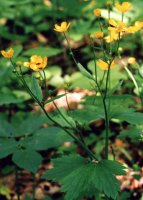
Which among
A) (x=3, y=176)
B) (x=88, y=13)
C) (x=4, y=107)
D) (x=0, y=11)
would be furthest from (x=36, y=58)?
(x=88, y=13)

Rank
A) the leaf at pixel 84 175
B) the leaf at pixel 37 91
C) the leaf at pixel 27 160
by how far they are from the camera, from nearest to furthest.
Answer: the leaf at pixel 84 175
the leaf at pixel 37 91
the leaf at pixel 27 160

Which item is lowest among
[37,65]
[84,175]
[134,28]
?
[84,175]

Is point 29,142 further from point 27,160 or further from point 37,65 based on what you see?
point 37,65

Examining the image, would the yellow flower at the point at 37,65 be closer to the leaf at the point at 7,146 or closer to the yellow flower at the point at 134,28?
the yellow flower at the point at 134,28

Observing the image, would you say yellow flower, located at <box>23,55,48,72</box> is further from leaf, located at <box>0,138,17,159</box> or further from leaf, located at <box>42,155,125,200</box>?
leaf, located at <box>0,138,17,159</box>

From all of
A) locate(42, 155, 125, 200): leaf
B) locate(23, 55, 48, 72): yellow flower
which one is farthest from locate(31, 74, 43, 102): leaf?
locate(42, 155, 125, 200): leaf

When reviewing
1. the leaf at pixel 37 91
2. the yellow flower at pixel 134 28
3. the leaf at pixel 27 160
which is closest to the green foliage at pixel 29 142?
the leaf at pixel 27 160

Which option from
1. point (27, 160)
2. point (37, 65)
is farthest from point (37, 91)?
point (27, 160)
